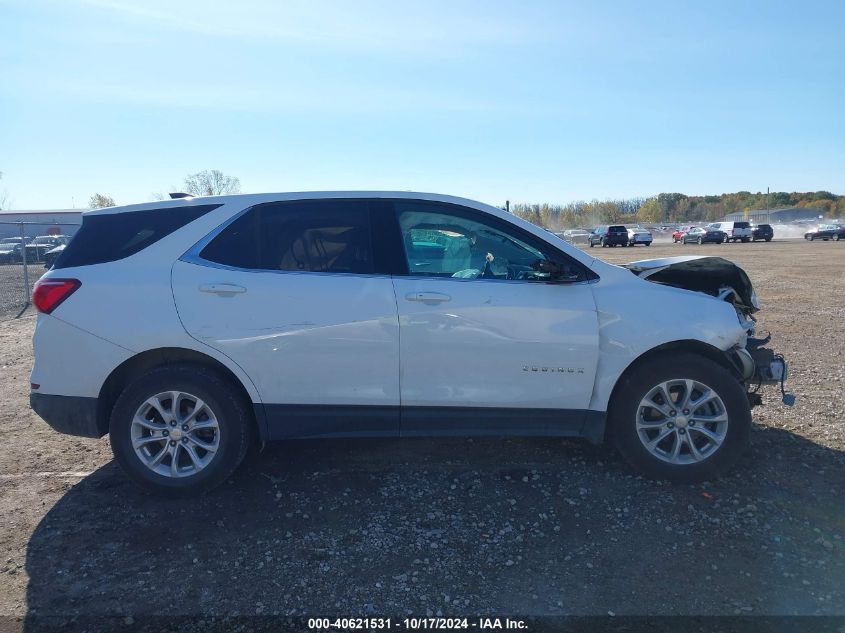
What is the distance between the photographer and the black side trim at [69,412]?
154 inches

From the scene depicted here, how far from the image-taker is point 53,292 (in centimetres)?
386

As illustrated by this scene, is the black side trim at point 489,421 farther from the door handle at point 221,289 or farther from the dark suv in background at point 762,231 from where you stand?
the dark suv in background at point 762,231

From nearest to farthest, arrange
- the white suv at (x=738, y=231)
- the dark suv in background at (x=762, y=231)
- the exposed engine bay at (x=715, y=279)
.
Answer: the exposed engine bay at (x=715, y=279), the dark suv in background at (x=762, y=231), the white suv at (x=738, y=231)

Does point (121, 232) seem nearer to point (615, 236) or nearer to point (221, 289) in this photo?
point (221, 289)

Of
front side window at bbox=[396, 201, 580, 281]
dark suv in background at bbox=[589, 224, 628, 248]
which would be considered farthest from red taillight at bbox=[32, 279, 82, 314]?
dark suv in background at bbox=[589, 224, 628, 248]

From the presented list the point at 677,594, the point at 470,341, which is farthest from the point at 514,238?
the point at 677,594

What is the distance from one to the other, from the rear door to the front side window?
11.9 inches

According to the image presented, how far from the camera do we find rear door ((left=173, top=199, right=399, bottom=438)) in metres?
3.83

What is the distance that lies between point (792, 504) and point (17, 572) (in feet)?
14.4

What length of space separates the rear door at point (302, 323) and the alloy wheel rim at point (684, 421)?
1666mm

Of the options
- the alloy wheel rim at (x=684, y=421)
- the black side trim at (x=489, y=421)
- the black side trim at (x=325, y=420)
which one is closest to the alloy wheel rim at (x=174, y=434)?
the black side trim at (x=325, y=420)

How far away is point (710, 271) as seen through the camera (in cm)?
480

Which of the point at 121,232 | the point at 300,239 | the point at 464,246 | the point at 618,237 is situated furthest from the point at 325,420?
the point at 618,237

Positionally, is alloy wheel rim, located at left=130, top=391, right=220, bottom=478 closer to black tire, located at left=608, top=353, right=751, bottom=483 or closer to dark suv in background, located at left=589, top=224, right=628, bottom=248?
black tire, located at left=608, top=353, right=751, bottom=483
